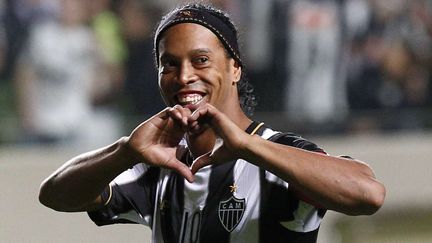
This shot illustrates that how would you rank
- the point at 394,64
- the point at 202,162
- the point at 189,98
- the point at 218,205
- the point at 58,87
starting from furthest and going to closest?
the point at 394,64 < the point at 58,87 < the point at 218,205 < the point at 189,98 < the point at 202,162

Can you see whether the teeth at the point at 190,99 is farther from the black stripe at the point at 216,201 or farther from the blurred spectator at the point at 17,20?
the blurred spectator at the point at 17,20

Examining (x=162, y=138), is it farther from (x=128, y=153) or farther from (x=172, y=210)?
(x=172, y=210)

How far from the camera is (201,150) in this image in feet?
12.3

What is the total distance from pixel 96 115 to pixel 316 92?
4.77 feet

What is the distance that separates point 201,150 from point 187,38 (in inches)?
15.0

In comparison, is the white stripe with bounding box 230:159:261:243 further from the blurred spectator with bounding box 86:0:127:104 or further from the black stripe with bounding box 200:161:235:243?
the blurred spectator with bounding box 86:0:127:104

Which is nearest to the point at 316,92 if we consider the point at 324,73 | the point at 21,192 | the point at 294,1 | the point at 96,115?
the point at 324,73

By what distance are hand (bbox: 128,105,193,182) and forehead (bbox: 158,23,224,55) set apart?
296 mm

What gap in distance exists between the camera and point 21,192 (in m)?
7.74

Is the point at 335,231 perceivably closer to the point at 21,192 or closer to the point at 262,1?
the point at 262,1

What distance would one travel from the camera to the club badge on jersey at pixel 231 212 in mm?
3629

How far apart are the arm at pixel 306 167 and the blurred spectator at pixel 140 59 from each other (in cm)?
409

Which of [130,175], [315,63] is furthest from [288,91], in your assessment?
[130,175]

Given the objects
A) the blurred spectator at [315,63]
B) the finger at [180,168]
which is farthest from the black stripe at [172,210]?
the blurred spectator at [315,63]
